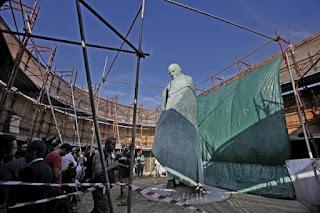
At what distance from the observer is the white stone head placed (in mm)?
8008

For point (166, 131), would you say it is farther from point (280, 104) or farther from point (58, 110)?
point (58, 110)

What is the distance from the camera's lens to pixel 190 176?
6.45 m

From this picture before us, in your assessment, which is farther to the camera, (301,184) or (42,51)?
(42,51)

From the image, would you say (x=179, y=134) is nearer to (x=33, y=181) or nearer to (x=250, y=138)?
(x=250, y=138)

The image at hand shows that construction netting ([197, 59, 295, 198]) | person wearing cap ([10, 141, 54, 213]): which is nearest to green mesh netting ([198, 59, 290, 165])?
construction netting ([197, 59, 295, 198])

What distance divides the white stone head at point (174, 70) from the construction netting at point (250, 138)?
3.41 m

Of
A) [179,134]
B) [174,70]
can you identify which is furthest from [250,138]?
[174,70]

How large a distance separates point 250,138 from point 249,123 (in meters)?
0.66

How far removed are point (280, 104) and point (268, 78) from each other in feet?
4.63

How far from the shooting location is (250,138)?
8148 millimetres

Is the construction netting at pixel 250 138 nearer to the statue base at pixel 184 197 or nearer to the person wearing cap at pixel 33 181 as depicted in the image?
the statue base at pixel 184 197

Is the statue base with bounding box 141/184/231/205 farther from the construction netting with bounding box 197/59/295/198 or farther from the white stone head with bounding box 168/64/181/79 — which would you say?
the white stone head with bounding box 168/64/181/79

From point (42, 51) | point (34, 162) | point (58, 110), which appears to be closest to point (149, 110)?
point (58, 110)

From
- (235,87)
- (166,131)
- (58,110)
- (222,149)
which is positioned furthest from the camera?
(58,110)
